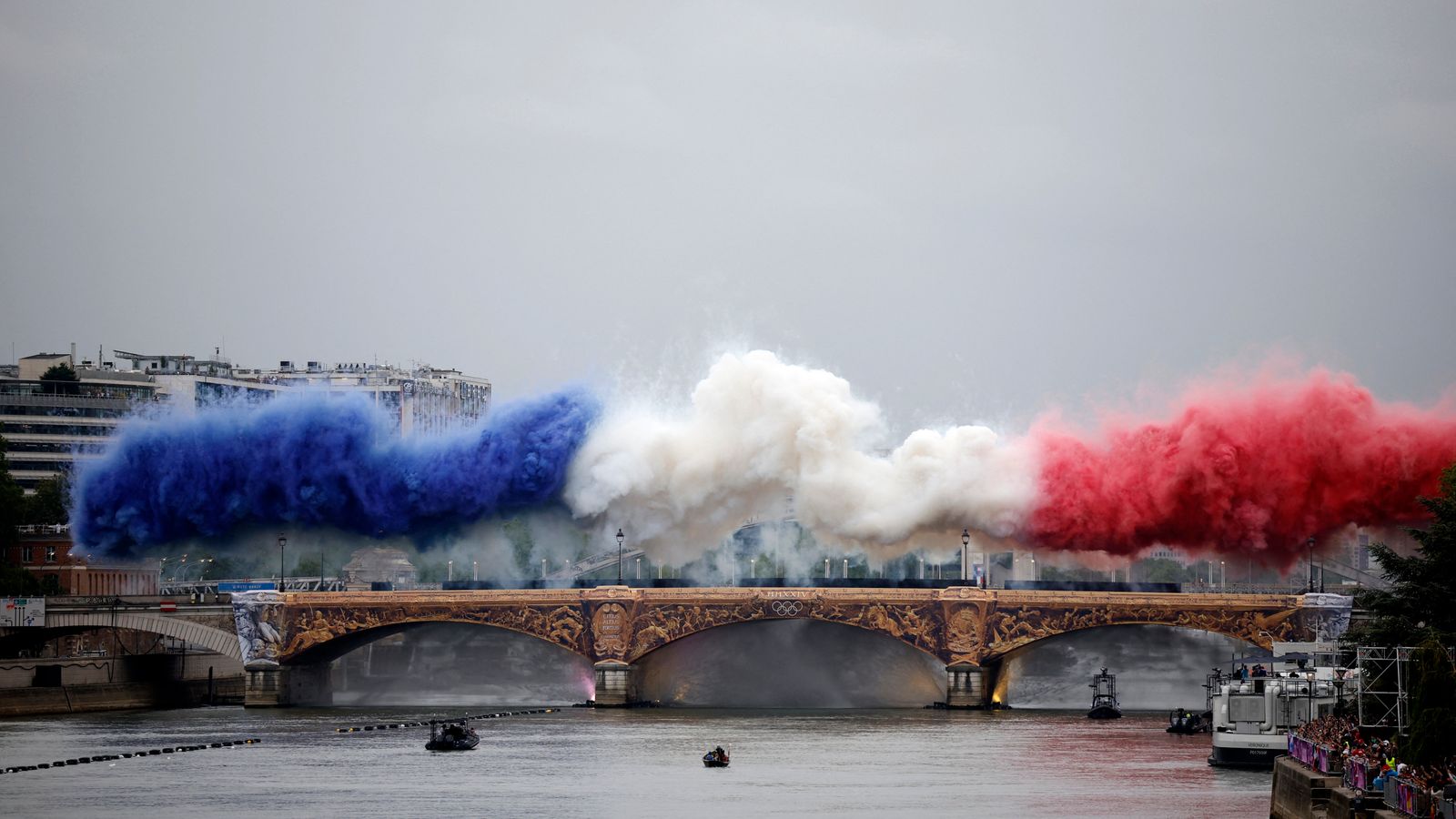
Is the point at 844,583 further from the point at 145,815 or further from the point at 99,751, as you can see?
the point at 145,815

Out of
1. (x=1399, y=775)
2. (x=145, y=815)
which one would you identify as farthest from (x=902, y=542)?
(x=1399, y=775)

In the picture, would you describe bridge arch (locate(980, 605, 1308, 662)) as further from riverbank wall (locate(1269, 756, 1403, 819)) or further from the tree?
the tree

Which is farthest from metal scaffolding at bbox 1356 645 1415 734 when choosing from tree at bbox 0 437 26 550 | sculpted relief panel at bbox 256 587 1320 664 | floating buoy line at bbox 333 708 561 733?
tree at bbox 0 437 26 550

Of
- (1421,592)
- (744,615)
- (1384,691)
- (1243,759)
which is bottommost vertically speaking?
(1243,759)

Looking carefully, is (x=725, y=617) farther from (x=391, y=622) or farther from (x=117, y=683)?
(x=117, y=683)

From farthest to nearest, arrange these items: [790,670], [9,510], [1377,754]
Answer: [9,510] < [790,670] < [1377,754]

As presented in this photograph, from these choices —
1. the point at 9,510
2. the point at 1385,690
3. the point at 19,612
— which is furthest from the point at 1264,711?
the point at 9,510
